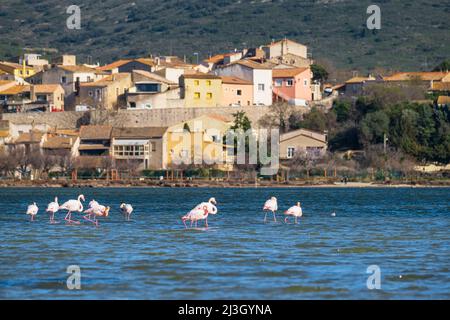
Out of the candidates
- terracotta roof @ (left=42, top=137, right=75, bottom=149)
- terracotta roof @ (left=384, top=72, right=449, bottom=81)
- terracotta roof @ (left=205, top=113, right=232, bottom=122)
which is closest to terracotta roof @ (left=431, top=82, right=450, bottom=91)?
terracotta roof @ (left=384, top=72, right=449, bottom=81)

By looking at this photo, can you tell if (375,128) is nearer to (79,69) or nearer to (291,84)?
(291,84)

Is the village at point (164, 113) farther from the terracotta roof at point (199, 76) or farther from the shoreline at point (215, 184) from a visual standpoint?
the shoreline at point (215, 184)

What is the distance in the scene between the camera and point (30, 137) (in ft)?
335

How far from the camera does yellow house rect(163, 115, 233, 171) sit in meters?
98.1

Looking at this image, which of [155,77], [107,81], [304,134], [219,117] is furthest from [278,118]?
[107,81]

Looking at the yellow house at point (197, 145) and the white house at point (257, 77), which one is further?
the white house at point (257, 77)

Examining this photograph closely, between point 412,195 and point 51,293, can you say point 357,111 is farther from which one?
point 51,293

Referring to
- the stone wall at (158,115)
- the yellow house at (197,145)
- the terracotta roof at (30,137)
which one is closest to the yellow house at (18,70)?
the stone wall at (158,115)

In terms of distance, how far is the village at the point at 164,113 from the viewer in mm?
98062

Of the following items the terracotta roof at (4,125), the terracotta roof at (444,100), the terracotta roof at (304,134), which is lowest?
the terracotta roof at (304,134)

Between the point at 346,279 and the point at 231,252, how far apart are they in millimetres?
6296

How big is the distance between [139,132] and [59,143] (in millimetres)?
6358

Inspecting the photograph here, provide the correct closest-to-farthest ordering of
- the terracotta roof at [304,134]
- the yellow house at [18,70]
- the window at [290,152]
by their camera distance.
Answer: the window at [290,152]
the terracotta roof at [304,134]
the yellow house at [18,70]

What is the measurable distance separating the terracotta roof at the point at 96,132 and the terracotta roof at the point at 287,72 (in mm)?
18705
